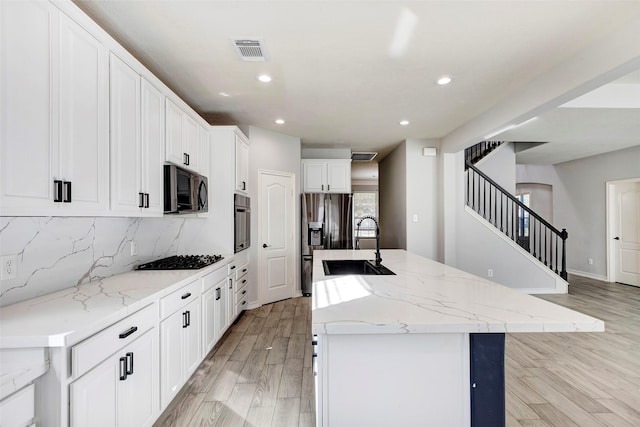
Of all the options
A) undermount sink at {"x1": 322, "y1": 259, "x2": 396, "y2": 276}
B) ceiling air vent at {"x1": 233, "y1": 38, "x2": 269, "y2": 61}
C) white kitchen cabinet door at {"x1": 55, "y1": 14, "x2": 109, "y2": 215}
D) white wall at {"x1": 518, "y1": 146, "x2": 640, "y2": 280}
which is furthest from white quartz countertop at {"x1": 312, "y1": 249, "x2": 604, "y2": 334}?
white wall at {"x1": 518, "y1": 146, "x2": 640, "y2": 280}

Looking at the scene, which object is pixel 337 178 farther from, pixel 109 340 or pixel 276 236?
pixel 109 340

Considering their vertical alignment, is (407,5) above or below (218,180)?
above

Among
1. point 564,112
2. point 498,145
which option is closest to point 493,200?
point 498,145

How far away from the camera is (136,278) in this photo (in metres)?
2.25

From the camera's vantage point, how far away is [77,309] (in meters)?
1.48

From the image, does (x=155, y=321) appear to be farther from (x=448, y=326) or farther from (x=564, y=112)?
(x=564, y=112)

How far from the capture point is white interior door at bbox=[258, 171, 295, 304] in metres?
4.63

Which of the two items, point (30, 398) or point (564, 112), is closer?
point (30, 398)

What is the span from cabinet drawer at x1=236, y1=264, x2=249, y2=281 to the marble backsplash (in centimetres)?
96

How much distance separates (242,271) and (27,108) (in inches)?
117

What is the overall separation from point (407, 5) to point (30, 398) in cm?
257

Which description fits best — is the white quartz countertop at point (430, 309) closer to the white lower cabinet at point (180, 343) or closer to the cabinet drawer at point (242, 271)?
the white lower cabinet at point (180, 343)

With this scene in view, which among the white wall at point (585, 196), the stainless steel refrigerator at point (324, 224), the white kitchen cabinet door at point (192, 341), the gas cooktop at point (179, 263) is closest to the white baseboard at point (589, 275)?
the white wall at point (585, 196)

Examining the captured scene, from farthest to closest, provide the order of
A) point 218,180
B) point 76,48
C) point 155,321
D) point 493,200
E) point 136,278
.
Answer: point 493,200
point 218,180
point 136,278
point 155,321
point 76,48
